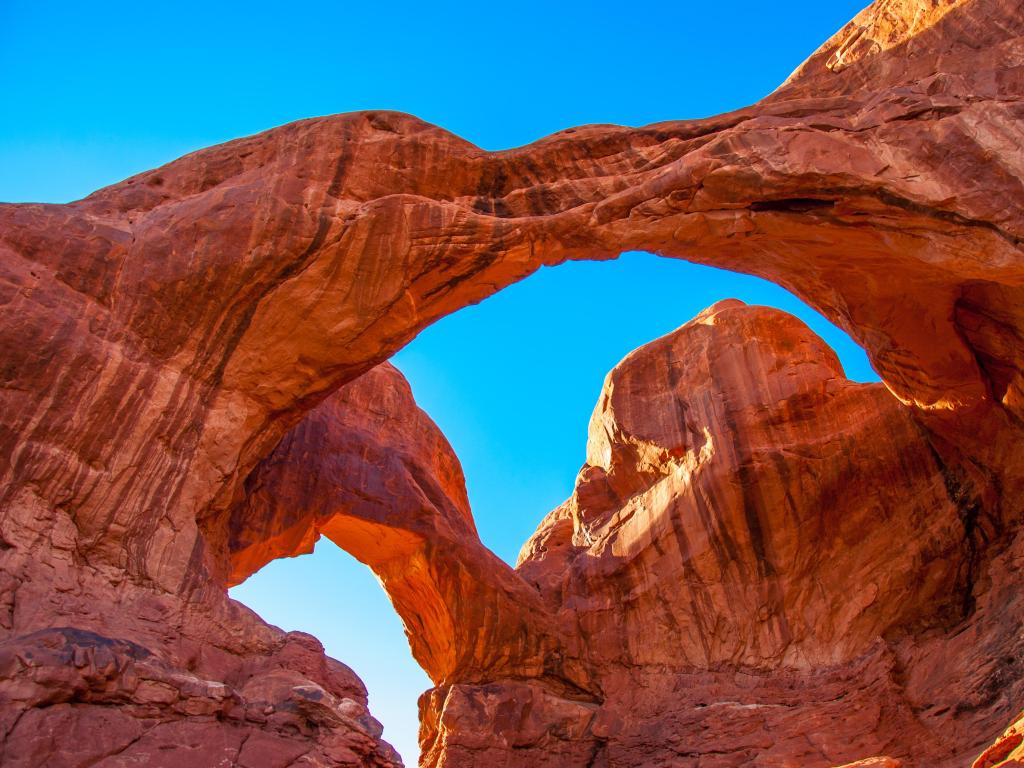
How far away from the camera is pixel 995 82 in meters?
15.4

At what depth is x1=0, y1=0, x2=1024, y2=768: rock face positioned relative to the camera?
46.8ft

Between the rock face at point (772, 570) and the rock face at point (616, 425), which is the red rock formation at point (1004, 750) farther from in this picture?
the rock face at point (772, 570)

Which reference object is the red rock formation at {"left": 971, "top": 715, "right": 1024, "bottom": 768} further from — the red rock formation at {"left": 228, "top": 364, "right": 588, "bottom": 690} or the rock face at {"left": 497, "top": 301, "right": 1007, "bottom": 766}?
the red rock formation at {"left": 228, "top": 364, "right": 588, "bottom": 690}

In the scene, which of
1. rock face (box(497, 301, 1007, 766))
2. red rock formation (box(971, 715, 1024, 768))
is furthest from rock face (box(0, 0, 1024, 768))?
red rock formation (box(971, 715, 1024, 768))

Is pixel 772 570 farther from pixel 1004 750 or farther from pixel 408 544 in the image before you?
pixel 1004 750

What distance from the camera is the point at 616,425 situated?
24.8 metres

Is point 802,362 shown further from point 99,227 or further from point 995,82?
point 99,227

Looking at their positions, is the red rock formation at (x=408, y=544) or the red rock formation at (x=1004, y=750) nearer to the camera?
the red rock formation at (x=1004, y=750)

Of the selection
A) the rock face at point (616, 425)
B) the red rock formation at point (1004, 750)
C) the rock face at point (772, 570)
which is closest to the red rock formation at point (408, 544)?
the rock face at point (616, 425)

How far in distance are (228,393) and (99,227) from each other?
3.62 metres

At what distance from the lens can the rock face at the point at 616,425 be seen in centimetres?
1425

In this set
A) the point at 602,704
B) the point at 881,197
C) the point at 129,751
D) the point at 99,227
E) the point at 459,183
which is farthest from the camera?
the point at 602,704

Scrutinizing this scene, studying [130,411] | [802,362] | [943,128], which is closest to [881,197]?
[943,128]

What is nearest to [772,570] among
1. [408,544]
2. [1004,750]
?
[408,544]
